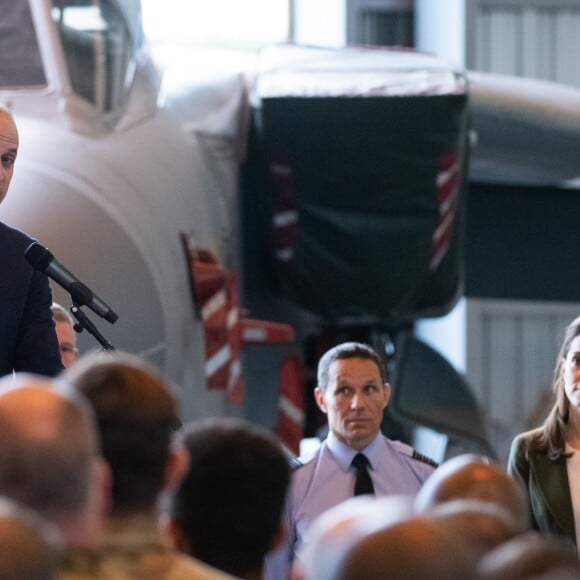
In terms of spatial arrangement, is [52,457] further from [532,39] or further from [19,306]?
[532,39]

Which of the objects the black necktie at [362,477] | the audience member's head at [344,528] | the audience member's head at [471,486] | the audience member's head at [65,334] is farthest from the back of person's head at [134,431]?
the audience member's head at [65,334]

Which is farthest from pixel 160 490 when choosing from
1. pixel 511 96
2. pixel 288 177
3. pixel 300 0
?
pixel 300 0

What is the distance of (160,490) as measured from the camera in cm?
194

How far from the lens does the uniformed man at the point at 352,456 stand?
4.13 meters

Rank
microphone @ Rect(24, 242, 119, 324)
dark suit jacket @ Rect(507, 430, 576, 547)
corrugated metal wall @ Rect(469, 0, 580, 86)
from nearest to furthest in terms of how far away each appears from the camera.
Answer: microphone @ Rect(24, 242, 119, 324)
dark suit jacket @ Rect(507, 430, 576, 547)
corrugated metal wall @ Rect(469, 0, 580, 86)

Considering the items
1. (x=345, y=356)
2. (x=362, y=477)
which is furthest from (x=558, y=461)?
(x=345, y=356)

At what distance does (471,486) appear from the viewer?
2389 mm

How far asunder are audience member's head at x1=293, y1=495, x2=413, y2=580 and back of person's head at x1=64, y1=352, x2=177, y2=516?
0.76 ft

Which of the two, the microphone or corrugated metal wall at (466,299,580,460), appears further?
corrugated metal wall at (466,299,580,460)

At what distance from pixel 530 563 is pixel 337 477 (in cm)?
242

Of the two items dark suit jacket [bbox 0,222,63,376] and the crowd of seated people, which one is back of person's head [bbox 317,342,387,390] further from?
the crowd of seated people

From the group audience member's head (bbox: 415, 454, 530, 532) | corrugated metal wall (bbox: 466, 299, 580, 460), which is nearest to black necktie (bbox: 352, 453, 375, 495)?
audience member's head (bbox: 415, 454, 530, 532)

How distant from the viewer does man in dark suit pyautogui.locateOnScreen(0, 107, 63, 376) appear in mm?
3598

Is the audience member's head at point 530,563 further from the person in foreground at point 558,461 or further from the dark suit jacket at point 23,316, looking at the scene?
the person in foreground at point 558,461
